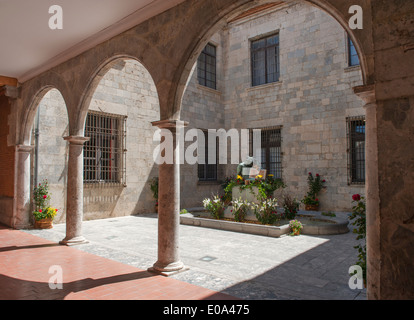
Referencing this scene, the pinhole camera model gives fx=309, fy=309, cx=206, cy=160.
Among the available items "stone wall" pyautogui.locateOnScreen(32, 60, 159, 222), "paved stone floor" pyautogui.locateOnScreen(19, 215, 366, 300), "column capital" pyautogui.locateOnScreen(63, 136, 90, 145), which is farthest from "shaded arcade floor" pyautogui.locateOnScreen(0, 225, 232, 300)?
"stone wall" pyautogui.locateOnScreen(32, 60, 159, 222)

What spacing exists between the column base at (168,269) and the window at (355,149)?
767 centimetres

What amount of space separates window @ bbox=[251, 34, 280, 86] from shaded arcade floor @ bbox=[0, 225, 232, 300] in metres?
9.87

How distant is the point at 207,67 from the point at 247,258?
9.92m

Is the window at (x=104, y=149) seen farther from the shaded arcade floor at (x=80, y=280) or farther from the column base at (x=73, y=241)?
the shaded arcade floor at (x=80, y=280)

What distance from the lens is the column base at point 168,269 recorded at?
4.25m

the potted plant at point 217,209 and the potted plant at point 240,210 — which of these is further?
the potted plant at point 217,209

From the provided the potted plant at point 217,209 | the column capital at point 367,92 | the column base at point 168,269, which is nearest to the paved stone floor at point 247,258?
the column base at point 168,269

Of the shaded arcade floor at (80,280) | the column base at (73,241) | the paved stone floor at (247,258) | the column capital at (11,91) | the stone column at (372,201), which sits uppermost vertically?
the column capital at (11,91)

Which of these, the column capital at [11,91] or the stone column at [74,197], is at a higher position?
the column capital at [11,91]

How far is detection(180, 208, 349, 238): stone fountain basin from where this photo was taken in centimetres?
712

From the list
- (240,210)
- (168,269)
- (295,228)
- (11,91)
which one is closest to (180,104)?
(168,269)

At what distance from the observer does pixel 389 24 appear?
2.03 metres
